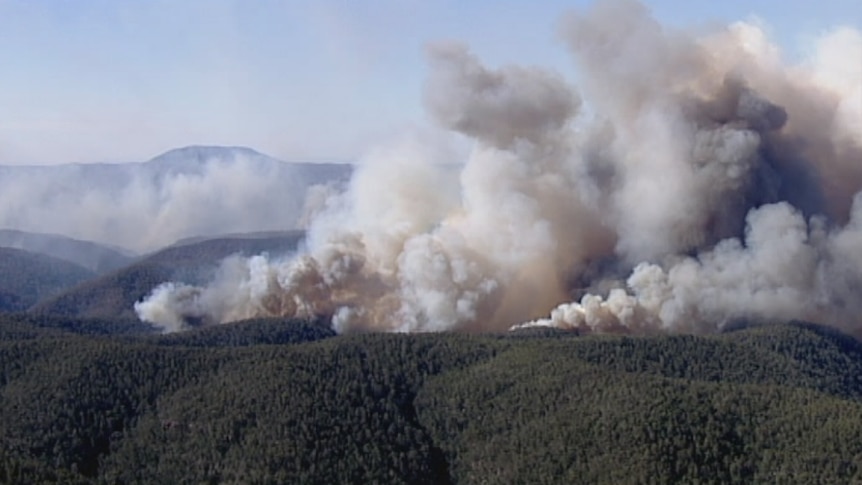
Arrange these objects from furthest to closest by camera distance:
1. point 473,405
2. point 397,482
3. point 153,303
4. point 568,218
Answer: point 153,303
point 568,218
point 473,405
point 397,482

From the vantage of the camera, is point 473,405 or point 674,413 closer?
point 674,413

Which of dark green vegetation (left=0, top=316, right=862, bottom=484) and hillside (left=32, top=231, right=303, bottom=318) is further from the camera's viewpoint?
hillside (left=32, top=231, right=303, bottom=318)

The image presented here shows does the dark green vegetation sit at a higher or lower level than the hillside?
lower

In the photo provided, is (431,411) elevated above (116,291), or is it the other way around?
(116,291)

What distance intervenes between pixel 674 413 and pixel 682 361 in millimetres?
18213

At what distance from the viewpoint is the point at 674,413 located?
87500 millimetres

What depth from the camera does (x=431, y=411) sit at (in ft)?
317

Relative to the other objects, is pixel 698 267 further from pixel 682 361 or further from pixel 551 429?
pixel 551 429

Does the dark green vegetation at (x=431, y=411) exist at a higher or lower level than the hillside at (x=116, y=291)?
lower

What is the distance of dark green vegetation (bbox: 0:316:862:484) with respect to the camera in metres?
84.6

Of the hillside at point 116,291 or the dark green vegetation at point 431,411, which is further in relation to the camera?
the hillside at point 116,291

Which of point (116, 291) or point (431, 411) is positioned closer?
point (431, 411)

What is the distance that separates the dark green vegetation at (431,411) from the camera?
8462 centimetres

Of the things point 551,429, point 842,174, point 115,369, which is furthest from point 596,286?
point 115,369
